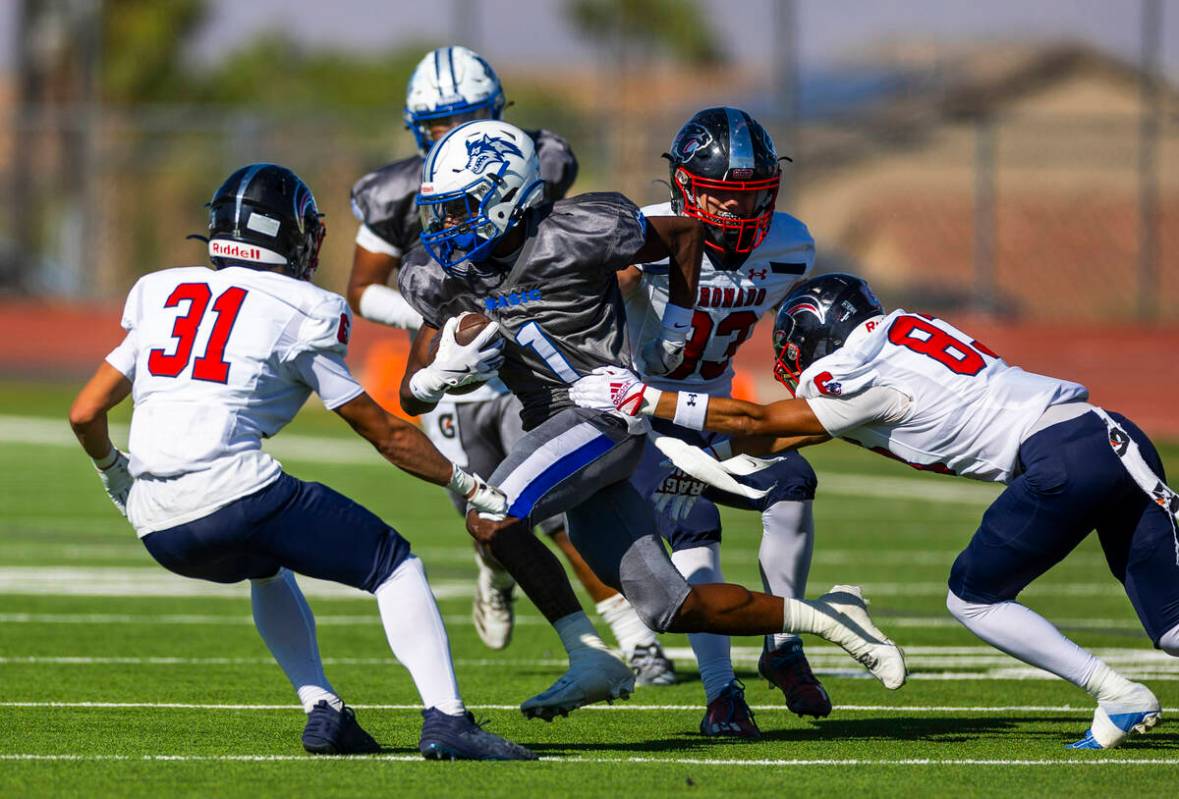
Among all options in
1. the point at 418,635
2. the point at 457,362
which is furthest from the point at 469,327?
the point at 418,635

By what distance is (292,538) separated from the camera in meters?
5.16

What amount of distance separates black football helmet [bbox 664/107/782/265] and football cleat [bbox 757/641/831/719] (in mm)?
1334

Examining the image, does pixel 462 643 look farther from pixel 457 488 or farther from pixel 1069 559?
pixel 1069 559

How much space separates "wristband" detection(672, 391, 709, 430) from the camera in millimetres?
5637

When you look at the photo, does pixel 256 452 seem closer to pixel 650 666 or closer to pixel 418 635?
pixel 418 635

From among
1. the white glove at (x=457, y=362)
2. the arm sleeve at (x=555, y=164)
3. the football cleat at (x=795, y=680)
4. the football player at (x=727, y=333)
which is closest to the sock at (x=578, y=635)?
the football player at (x=727, y=333)

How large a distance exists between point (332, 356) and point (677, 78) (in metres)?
37.8

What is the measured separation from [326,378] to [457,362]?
42cm

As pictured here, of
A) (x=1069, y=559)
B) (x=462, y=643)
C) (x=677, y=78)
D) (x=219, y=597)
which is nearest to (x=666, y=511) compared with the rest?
(x=462, y=643)

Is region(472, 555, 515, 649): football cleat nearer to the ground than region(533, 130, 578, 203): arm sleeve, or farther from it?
nearer to the ground

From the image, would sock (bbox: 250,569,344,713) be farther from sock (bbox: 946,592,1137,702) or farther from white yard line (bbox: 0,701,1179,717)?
sock (bbox: 946,592,1137,702)

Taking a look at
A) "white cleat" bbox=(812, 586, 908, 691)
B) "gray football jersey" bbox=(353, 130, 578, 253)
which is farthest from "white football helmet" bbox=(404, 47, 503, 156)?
"white cleat" bbox=(812, 586, 908, 691)

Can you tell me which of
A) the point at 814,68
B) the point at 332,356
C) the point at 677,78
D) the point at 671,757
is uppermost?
the point at 332,356

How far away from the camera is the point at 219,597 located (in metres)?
9.59
